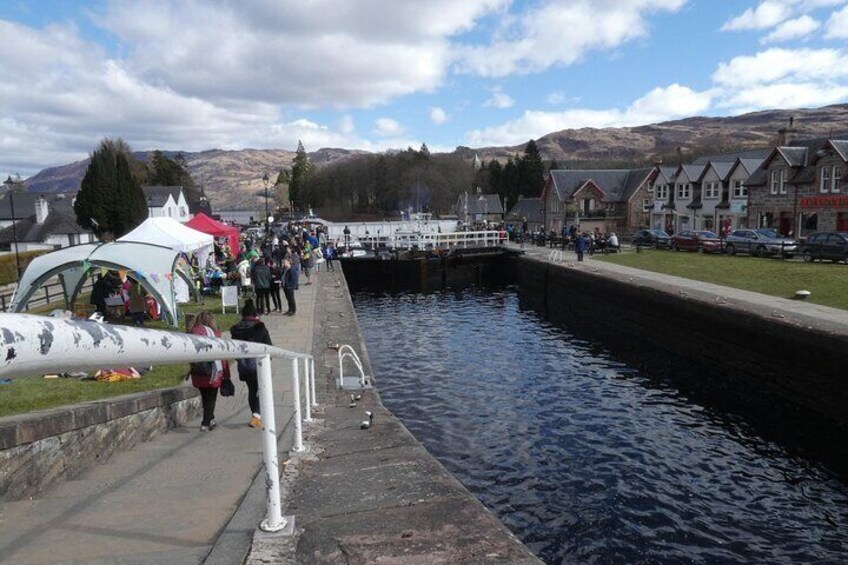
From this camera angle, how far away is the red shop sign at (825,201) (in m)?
32.9

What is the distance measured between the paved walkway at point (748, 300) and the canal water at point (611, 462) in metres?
3.09

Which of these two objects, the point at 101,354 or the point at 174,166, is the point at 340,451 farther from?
the point at 174,166

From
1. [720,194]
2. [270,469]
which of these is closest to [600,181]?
[720,194]

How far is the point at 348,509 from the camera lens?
14.7 feet

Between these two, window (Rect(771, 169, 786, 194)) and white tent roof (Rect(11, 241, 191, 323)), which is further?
window (Rect(771, 169, 786, 194))

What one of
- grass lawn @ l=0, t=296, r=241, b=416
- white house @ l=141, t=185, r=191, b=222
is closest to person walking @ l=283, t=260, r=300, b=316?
grass lawn @ l=0, t=296, r=241, b=416

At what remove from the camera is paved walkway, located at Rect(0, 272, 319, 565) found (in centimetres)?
329

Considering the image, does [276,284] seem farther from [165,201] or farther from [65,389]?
[165,201]

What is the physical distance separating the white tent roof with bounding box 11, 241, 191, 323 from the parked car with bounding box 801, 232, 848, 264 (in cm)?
2617

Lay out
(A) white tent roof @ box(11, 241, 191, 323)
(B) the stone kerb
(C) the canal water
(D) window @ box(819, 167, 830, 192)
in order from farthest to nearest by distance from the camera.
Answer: (D) window @ box(819, 167, 830, 192)
(A) white tent roof @ box(11, 241, 191, 323)
(C) the canal water
(B) the stone kerb

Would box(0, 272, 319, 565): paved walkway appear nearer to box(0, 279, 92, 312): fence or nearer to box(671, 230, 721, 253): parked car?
box(0, 279, 92, 312): fence

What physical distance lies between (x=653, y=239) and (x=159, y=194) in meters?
55.4

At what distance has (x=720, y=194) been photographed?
44656mm

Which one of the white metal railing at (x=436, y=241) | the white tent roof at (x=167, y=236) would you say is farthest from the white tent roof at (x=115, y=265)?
the white metal railing at (x=436, y=241)
